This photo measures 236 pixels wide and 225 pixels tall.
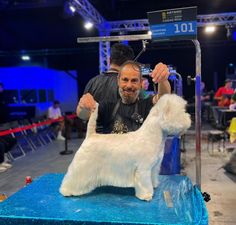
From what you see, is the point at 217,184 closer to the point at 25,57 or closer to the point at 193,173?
the point at 193,173

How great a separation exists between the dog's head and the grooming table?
0.33 metres

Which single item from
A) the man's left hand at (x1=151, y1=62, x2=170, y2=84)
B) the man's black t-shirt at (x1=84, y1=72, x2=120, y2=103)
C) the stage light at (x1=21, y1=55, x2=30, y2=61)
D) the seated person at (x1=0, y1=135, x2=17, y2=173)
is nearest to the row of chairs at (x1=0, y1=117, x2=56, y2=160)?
the seated person at (x1=0, y1=135, x2=17, y2=173)

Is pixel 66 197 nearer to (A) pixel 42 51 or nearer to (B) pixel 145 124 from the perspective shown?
(B) pixel 145 124

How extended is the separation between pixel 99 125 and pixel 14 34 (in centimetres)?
869

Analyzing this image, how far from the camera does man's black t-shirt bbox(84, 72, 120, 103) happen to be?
5.71 feet

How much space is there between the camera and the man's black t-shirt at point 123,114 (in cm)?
149

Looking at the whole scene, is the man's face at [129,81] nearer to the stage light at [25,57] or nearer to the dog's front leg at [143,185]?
the dog's front leg at [143,185]

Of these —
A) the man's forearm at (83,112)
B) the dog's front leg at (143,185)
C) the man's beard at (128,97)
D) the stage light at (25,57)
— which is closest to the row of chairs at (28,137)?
the man's forearm at (83,112)

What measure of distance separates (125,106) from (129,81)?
18 cm

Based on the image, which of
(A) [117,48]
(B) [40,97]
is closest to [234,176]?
(A) [117,48]

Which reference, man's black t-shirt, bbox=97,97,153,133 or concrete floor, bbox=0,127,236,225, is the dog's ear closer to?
man's black t-shirt, bbox=97,97,153,133

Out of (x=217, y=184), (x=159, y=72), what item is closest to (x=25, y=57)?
(x=217, y=184)

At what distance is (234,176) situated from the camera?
354 cm

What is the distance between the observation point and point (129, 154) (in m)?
1.28
